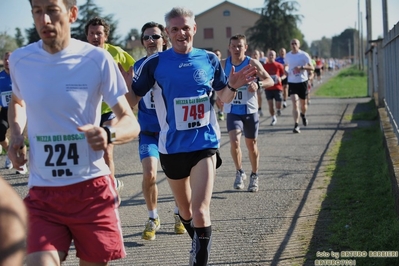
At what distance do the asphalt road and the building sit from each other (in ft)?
321

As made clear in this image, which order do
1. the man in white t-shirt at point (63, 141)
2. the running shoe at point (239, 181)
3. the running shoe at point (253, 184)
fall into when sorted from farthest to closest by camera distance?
the running shoe at point (239, 181), the running shoe at point (253, 184), the man in white t-shirt at point (63, 141)

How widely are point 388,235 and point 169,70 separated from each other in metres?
2.34

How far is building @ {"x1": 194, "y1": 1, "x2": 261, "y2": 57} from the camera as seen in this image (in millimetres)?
111125

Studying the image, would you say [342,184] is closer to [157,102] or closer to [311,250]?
A: [311,250]

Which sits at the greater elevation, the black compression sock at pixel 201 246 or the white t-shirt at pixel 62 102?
the white t-shirt at pixel 62 102

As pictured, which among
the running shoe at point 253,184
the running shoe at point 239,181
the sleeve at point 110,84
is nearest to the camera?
the sleeve at point 110,84

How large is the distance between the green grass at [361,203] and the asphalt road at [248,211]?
241 mm

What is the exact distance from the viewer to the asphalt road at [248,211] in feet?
20.3

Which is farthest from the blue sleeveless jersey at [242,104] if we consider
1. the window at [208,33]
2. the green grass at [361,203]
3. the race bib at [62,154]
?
the window at [208,33]

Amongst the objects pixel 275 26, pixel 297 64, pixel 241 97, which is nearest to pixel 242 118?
pixel 241 97

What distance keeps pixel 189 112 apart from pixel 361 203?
3.14 metres

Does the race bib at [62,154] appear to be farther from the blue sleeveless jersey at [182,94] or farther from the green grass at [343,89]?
the green grass at [343,89]

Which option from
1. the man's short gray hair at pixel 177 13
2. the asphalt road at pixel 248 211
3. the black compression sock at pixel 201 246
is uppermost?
the man's short gray hair at pixel 177 13

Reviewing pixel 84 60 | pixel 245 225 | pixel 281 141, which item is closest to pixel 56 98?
pixel 84 60
